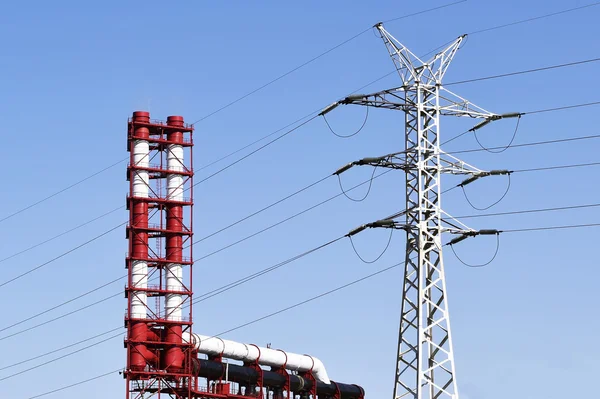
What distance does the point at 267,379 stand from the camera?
11294cm

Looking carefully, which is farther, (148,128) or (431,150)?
(148,128)

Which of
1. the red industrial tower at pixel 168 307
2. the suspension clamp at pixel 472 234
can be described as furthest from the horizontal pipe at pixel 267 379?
the suspension clamp at pixel 472 234

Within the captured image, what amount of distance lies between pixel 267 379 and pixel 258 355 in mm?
2082

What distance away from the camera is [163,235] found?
109 m

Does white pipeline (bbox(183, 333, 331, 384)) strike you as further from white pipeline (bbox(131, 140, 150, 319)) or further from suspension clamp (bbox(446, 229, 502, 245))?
suspension clamp (bbox(446, 229, 502, 245))

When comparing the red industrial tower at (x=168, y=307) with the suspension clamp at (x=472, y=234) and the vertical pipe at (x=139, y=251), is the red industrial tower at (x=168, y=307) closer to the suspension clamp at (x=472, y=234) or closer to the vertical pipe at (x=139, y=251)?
the vertical pipe at (x=139, y=251)

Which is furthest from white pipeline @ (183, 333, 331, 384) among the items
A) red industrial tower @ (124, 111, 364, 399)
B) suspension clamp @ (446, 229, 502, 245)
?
suspension clamp @ (446, 229, 502, 245)

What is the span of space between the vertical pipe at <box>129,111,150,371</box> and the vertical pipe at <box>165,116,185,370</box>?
1828mm

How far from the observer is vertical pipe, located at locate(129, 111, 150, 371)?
106 meters

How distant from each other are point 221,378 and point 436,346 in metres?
53.4

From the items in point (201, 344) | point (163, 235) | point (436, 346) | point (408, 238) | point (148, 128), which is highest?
point (148, 128)

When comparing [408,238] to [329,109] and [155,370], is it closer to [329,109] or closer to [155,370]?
[329,109]

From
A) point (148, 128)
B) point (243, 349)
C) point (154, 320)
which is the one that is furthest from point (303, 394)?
point (148, 128)

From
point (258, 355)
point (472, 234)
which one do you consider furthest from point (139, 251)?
point (472, 234)
